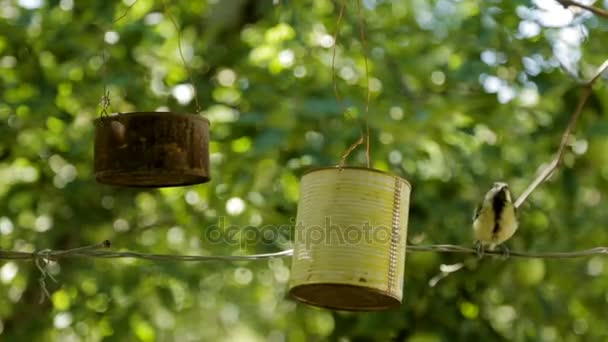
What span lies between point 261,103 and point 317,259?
10.4 ft

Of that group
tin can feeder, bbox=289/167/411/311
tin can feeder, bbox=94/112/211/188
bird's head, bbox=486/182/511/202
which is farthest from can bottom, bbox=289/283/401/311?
bird's head, bbox=486/182/511/202

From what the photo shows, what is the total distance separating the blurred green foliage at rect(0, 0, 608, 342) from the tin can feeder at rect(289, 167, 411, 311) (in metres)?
2.31

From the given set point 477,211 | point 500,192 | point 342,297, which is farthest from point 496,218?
point 342,297

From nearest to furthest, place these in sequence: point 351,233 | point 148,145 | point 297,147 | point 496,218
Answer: point 351,233 < point 148,145 < point 496,218 < point 297,147

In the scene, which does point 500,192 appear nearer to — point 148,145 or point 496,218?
point 496,218

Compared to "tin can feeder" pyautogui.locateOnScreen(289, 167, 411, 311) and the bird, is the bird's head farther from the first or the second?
"tin can feeder" pyautogui.locateOnScreen(289, 167, 411, 311)

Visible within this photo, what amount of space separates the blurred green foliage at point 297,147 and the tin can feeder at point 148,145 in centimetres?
213

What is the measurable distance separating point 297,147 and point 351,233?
308 cm

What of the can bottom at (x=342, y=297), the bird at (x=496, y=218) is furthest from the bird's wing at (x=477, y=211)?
the can bottom at (x=342, y=297)

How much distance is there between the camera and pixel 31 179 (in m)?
8.38

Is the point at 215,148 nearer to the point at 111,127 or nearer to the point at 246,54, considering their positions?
the point at 246,54

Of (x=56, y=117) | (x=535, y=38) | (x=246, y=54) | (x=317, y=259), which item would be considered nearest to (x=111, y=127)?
(x=317, y=259)

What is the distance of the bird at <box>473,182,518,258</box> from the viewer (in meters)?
6.62

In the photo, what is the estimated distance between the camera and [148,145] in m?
4.68
